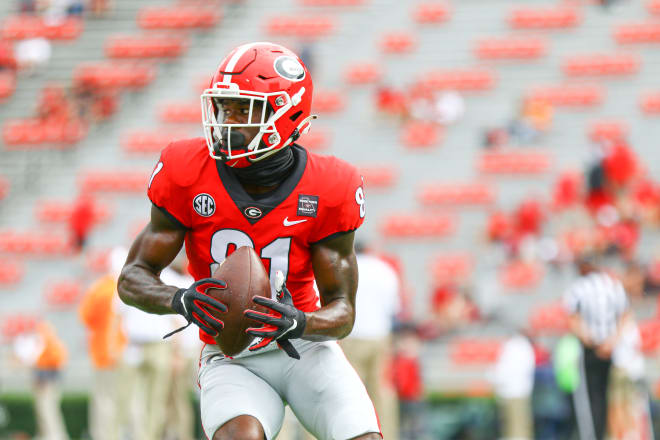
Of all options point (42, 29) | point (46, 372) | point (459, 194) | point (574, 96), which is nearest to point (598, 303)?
point (46, 372)

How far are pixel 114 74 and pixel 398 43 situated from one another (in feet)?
15.6

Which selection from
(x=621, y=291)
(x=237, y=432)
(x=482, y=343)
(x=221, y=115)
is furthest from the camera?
(x=482, y=343)

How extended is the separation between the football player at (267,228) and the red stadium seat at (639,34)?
13176mm

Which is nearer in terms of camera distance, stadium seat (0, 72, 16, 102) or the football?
the football

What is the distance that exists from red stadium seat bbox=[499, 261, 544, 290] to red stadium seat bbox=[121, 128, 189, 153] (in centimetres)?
550

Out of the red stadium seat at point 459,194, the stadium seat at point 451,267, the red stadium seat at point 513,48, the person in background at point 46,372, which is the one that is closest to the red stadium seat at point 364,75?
the red stadium seat at point 513,48

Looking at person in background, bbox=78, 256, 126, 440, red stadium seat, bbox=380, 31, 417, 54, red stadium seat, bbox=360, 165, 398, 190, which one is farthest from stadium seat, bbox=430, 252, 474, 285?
person in background, bbox=78, 256, 126, 440

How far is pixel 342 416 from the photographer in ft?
10.7

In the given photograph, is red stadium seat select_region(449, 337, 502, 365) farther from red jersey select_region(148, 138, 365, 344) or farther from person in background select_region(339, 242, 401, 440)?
red jersey select_region(148, 138, 365, 344)

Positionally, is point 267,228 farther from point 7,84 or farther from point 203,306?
point 7,84

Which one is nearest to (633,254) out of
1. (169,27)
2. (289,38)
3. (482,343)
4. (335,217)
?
(482,343)

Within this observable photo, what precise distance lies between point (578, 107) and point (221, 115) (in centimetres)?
1259

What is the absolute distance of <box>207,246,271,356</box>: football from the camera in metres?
3.07

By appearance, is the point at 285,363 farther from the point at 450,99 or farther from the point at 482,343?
the point at 450,99
